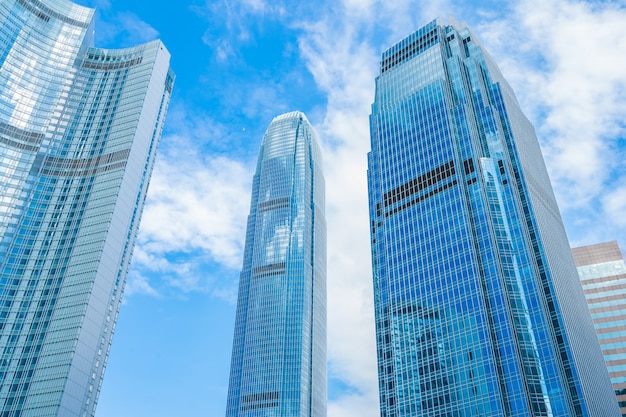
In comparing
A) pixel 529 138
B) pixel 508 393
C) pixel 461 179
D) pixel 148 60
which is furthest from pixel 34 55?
pixel 508 393

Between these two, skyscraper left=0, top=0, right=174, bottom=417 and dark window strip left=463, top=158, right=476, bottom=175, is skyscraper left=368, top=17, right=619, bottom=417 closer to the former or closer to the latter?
dark window strip left=463, top=158, right=476, bottom=175

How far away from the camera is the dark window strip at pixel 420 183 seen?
A: 121188mm

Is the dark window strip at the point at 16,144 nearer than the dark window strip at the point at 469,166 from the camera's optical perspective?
No

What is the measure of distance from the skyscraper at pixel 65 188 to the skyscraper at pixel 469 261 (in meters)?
64.9

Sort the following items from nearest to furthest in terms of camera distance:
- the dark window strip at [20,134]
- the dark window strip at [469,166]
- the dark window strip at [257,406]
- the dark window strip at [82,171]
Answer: the dark window strip at [469,166] → the dark window strip at [20,134] → the dark window strip at [82,171] → the dark window strip at [257,406]

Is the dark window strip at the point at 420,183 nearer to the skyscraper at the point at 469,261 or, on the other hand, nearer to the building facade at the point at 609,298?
the skyscraper at the point at 469,261

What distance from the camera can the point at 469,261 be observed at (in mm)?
106812

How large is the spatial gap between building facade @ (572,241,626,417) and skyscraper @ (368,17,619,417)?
40299 millimetres

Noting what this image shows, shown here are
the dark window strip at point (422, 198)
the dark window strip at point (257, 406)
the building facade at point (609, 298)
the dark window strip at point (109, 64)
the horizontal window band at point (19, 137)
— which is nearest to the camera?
the dark window strip at point (422, 198)

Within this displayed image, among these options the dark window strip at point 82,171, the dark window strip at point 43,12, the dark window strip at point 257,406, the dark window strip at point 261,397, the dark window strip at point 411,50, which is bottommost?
the dark window strip at point 257,406

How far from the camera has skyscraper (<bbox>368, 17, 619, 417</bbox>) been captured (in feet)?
306

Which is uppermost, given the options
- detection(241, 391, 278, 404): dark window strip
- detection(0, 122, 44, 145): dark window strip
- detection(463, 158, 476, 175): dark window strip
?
detection(0, 122, 44, 145): dark window strip

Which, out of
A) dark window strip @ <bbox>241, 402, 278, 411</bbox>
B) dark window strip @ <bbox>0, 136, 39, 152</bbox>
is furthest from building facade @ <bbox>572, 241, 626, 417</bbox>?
dark window strip @ <bbox>0, 136, 39, 152</bbox>

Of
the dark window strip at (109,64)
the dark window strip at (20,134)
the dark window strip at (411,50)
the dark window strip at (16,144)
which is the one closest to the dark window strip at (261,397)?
the dark window strip at (16,144)
